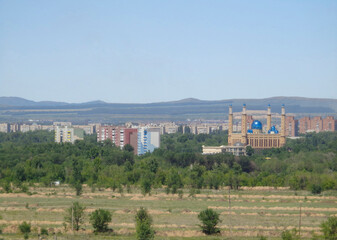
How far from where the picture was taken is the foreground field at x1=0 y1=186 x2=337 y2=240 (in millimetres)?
30891

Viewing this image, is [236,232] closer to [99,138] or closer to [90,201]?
[90,201]

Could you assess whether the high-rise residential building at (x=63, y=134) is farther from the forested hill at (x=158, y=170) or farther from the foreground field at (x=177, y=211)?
the foreground field at (x=177, y=211)

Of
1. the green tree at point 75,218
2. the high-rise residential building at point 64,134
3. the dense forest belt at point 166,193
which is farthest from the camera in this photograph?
the high-rise residential building at point 64,134

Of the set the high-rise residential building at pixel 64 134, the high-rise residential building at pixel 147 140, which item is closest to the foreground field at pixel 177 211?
the high-rise residential building at pixel 147 140

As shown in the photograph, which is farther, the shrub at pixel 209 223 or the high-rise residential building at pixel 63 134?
the high-rise residential building at pixel 63 134

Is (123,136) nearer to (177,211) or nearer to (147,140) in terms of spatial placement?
(147,140)

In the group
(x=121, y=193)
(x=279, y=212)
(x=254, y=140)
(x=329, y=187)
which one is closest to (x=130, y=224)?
(x=279, y=212)

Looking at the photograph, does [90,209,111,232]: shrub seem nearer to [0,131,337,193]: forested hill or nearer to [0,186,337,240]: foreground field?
[0,186,337,240]: foreground field

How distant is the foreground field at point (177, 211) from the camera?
3089cm

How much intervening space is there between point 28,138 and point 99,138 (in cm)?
1500

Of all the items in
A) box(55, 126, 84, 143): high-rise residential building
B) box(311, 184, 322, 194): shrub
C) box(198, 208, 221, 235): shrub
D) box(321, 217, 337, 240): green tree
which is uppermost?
box(321, 217, 337, 240): green tree

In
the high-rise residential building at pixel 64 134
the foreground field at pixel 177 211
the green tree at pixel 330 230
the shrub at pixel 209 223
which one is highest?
the green tree at pixel 330 230

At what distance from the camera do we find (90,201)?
44000mm

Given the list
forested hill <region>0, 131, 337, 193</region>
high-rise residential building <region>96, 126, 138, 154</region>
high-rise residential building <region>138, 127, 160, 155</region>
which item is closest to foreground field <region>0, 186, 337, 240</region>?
forested hill <region>0, 131, 337, 193</region>
